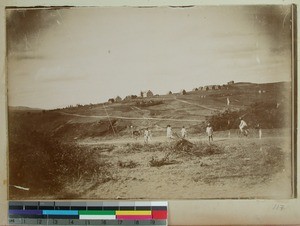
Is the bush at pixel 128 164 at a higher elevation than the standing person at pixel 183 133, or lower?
lower

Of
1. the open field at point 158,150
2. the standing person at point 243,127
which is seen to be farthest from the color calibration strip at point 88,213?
the standing person at point 243,127

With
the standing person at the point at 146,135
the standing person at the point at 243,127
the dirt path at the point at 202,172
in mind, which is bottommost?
the dirt path at the point at 202,172

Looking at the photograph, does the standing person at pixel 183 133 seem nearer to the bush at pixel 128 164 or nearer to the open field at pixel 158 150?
the open field at pixel 158 150

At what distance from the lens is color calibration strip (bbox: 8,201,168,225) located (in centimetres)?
91

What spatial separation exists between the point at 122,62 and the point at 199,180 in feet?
1.16

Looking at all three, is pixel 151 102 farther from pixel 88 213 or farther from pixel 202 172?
pixel 88 213

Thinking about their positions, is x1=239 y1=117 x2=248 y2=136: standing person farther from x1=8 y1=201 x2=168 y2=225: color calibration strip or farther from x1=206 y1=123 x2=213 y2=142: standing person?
x1=8 y1=201 x2=168 y2=225: color calibration strip

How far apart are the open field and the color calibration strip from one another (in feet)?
0.07

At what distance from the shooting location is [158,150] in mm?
913

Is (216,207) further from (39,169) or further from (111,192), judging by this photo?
(39,169)

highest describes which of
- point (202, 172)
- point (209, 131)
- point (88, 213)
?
point (209, 131)

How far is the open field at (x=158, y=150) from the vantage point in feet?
2.98

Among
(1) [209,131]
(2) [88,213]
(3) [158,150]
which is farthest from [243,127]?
(2) [88,213]

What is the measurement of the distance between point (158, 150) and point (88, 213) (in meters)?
0.24
